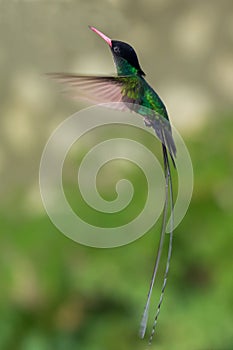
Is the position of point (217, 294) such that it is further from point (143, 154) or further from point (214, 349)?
point (143, 154)

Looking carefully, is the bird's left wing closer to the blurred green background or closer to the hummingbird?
the hummingbird

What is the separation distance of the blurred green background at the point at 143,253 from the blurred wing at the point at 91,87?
1.23 feet

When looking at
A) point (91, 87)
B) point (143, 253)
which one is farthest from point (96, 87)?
point (143, 253)

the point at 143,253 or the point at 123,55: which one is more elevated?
the point at 123,55

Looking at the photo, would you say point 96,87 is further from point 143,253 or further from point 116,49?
point 143,253

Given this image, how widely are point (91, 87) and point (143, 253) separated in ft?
1.59

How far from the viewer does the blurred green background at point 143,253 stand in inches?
29.3

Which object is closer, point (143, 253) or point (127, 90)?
point (127, 90)

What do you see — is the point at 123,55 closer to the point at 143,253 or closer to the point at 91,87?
the point at 91,87

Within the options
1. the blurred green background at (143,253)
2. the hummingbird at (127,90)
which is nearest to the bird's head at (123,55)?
the hummingbird at (127,90)

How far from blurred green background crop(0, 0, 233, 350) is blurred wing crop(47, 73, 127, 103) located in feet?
1.23

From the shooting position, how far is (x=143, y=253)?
2.50ft

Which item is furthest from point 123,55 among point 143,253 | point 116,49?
point 143,253

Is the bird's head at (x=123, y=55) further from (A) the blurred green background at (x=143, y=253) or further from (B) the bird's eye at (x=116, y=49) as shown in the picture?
(A) the blurred green background at (x=143, y=253)
